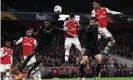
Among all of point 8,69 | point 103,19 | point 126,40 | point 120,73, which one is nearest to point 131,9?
point 126,40

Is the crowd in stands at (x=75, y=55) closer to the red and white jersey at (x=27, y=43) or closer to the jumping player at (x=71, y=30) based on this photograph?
the red and white jersey at (x=27, y=43)

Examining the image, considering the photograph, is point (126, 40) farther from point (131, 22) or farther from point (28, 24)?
point (28, 24)

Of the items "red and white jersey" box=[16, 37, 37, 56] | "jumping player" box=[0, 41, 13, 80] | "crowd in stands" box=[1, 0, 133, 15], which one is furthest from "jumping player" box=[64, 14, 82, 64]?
"crowd in stands" box=[1, 0, 133, 15]

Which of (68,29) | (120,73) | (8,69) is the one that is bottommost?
(120,73)

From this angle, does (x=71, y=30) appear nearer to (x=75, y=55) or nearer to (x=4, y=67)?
(x=4, y=67)

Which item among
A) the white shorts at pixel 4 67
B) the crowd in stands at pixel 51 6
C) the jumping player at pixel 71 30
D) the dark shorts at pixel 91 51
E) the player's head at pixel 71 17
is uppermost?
the crowd in stands at pixel 51 6

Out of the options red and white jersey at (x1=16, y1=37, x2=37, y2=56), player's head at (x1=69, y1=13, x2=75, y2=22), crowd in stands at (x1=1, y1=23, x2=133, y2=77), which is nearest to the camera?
player's head at (x1=69, y1=13, x2=75, y2=22)

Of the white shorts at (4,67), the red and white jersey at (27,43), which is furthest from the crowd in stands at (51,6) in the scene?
the white shorts at (4,67)

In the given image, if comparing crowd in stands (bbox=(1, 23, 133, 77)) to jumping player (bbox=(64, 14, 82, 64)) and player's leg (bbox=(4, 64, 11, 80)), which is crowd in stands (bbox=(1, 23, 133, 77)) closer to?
jumping player (bbox=(64, 14, 82, 64))

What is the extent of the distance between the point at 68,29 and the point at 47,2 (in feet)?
55.6

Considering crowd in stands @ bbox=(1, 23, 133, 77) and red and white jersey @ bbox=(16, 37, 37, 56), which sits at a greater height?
red and white jersey @ bbox=(16, 37, 37, 56)

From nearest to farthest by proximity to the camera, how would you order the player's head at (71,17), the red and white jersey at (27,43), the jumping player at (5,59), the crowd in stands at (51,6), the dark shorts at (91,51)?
the dark shorts at (91,51), the jumping player at (5,59), the player's head at (71,17), the red and white jersey at (27,43), the crowd in stands at (51,6)

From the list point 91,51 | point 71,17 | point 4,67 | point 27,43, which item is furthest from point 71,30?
point 91,51

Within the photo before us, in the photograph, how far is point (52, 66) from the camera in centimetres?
3134
